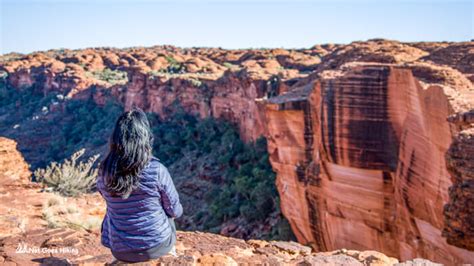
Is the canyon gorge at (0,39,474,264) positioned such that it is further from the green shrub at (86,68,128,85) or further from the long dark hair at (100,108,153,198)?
the green shrub at (86,68,128,85)

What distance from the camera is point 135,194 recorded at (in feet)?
9.55

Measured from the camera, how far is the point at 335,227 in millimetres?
11914

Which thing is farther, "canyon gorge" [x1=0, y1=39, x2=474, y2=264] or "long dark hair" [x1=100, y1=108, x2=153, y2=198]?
"canyon gorge" [x1=0, y1=39, x2=474, y2=264]

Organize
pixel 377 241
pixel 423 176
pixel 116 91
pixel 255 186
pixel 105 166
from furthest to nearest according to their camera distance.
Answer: pixel 116 91, pixel 255 186, pixel 377 241, pixel 423 176, pixel 105 166

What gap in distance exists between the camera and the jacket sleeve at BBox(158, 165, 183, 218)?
2959 mm

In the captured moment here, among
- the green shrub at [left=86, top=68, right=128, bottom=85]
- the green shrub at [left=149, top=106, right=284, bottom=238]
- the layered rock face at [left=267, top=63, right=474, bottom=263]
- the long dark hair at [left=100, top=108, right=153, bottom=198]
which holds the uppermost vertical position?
the green shrub at [left=86, top=68, right=128, bottom=85]

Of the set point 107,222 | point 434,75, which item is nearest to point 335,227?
point 434,75

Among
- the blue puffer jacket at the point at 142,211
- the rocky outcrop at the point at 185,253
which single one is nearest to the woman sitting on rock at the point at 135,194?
the blue puffer jacket at the point at 142,211

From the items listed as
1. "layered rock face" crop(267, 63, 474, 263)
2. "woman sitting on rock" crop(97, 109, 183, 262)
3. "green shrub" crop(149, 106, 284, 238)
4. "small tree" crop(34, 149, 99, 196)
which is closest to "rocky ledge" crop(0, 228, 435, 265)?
"woman sitting on rock" crop(97, 109, 183, 262)

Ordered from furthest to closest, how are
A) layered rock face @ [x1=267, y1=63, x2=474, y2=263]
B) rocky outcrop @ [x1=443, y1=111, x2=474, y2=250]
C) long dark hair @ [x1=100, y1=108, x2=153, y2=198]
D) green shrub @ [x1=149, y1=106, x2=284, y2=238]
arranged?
1. green shrub @ [x1=149, y1=106, x2=284, y2=238]
2. layered rock face @ [x1=267, y1=63, x2=474, y2=263]
3. rocky outcrop @ [x1=443, y1=111, x2=474, y2=250]
4. long dark hair @ [x1=100, y1=108, x2=153, y2=198]

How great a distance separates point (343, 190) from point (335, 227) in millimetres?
1252

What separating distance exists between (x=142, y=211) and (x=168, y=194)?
0.72 ft

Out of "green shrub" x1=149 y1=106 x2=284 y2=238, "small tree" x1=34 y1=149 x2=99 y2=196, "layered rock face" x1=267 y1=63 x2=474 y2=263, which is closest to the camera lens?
"small tree" x1=34 y1=149 x2=99 y2=196

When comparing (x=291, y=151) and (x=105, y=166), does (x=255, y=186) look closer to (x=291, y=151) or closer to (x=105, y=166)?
(x=291, y=151)
